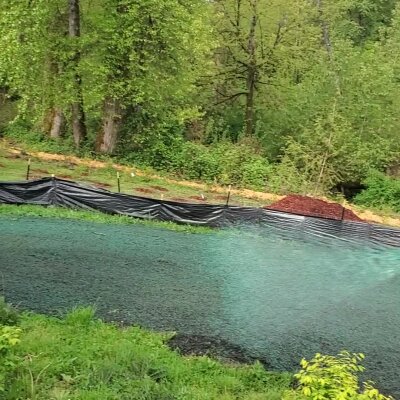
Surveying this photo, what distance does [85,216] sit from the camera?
17422 mm

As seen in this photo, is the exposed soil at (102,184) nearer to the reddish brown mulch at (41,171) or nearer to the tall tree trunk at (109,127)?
the reddish brown mulch at (41,171)

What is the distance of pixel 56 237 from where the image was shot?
14.4m

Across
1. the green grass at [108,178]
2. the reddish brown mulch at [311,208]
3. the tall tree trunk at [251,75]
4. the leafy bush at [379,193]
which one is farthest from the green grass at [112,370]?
the tall tree trunk at [251,75]

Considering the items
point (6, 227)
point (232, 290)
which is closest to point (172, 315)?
point (232, 290)

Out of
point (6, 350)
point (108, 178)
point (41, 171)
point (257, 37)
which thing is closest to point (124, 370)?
point (6, 350)

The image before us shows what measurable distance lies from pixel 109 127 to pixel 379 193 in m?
14.8

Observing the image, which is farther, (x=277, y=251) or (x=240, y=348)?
(x=277, y=251)

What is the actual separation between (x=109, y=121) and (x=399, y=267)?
1658 cm

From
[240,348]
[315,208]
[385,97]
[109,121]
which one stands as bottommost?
[240,348]

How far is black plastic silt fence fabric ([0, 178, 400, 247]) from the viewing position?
1798 cm

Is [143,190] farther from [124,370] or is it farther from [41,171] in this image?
[124,370]

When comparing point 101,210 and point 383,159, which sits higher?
point 383,159

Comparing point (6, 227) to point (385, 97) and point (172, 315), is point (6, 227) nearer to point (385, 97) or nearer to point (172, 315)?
point (172, 315)

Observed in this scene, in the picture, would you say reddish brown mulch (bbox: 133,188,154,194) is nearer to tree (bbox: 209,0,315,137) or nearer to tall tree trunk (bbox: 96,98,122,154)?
tall tree trunk (bbox: 96,98,122,154)
